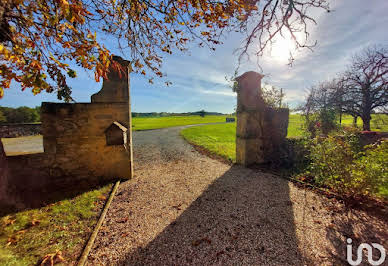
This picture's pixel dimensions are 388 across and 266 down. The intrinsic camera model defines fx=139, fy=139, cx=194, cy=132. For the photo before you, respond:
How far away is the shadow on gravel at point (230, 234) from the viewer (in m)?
2.24

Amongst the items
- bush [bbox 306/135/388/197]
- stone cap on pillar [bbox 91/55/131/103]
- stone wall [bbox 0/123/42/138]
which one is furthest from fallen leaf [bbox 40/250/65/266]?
stone wall [bbox 0/123/42/138]

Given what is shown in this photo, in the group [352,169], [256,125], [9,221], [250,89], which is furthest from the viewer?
[256,125]

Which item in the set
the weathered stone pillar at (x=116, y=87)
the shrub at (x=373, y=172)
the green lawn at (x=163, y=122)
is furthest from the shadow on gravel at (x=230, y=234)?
the green lawn at (x=163, y=122)

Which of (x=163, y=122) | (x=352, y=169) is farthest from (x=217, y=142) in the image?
(x=163, y=122)

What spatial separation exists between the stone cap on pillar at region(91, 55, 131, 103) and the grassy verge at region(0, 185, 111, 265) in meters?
3.19

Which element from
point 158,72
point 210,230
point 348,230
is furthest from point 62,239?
point 348,230

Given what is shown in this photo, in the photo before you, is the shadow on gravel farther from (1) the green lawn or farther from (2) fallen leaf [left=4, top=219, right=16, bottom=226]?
(1) the green lawn

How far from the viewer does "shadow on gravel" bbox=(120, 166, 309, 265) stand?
2236 millimetres

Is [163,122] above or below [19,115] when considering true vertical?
below

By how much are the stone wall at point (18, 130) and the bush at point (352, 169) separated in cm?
2330

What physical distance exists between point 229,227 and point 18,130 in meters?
23.0

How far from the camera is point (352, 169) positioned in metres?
3.39

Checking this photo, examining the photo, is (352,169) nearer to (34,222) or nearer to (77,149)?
(34,222)

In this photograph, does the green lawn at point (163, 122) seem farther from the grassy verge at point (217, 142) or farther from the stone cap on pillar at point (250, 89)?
the stone cap on pillar at point (250, 89)
